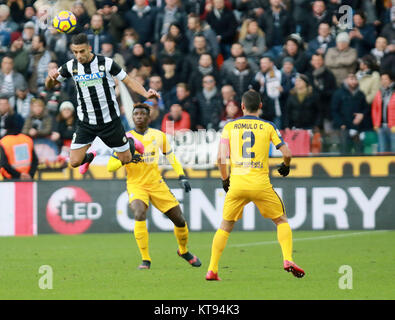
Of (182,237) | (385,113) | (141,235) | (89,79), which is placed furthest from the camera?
(385,113)

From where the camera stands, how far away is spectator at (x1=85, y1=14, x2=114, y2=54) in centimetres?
1752

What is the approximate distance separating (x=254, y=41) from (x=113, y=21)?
311 centimetres

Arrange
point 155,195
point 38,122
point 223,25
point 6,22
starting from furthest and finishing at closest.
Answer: point 6,22, point 223,25, point 38,122, point 155,195

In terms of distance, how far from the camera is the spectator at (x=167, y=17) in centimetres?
1780

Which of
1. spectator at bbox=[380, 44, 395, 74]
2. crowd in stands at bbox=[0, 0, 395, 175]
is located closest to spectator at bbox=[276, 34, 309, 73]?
crowd in stands at bbox=[0, 0, 395, 175]

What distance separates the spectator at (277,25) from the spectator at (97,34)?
3.21 meters

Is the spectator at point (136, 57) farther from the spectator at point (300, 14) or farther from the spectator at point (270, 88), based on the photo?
the spectator at point (300, 14)

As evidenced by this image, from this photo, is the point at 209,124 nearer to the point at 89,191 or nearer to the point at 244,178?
the point at 89,191

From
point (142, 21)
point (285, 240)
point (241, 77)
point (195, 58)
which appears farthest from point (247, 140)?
point (142, 21)

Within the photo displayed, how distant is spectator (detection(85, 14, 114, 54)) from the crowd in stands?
2 cm

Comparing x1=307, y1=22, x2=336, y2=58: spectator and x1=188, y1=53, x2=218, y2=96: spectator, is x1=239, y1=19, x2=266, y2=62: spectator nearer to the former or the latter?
x1=188, y1=53, x2=218, y2=96: spectator

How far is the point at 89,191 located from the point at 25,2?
20.0ft

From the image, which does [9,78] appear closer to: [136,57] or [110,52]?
[110,52]

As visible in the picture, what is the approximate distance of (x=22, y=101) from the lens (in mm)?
17000
